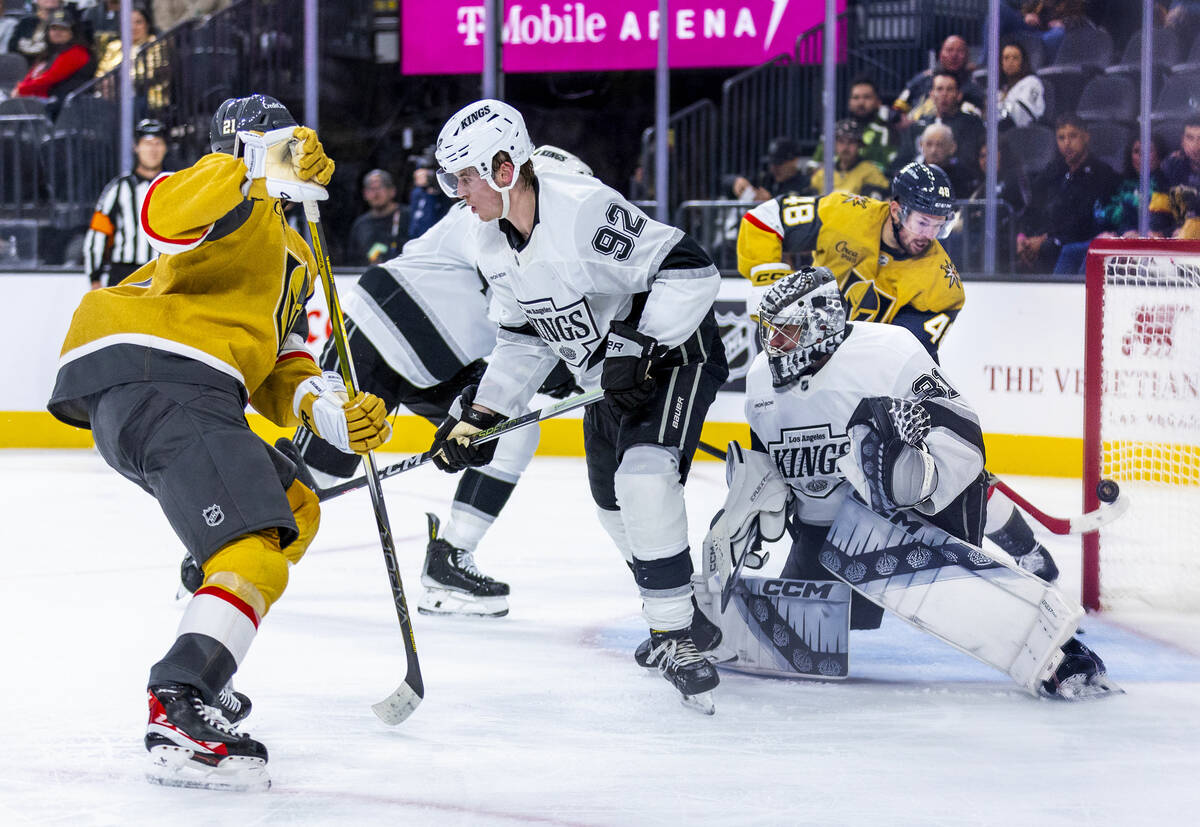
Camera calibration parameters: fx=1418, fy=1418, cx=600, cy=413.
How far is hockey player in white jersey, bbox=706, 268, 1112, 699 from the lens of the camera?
7.99 ft

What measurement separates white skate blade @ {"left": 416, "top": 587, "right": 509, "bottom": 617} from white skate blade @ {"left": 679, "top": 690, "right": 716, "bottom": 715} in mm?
816

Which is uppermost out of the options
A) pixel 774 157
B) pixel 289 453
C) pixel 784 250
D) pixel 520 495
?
pixel 774 157

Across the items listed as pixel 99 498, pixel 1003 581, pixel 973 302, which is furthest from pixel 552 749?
pixel 973 302

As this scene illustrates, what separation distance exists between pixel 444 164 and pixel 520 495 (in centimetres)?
251

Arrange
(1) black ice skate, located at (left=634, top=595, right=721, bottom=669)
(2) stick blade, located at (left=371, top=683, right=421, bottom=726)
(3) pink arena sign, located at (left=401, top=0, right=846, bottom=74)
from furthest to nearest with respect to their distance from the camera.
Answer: (3) pink arena sign, located at (left=401, top=0, right=846, bottom=74) < (1) black ice skate, located at (left=634, top=595, right=721, bottom=669) < (2) stick blade, located at (left=371, top=683, right=421, bottom=726)

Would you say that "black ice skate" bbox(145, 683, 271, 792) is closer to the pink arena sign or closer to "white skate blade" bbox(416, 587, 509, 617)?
"white skate blade" bbox(416, 587, 509, 617)

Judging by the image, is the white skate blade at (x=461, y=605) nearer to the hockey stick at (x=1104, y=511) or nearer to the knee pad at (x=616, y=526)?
the knee pad at (x=616, y=526)

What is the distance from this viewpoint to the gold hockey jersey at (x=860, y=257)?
148 inches

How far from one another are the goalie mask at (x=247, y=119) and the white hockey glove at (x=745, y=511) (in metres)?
1.00

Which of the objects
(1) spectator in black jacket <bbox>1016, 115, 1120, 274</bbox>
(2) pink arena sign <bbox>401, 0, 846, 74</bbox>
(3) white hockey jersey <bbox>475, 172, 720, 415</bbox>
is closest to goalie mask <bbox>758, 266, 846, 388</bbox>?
(3) white hockey jersey <bbox>475, 172, 720, 415</bbox>

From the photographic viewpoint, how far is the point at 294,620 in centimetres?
308

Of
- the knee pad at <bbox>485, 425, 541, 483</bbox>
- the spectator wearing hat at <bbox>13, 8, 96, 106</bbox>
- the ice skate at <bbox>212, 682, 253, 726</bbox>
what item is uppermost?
the spectator wearing hat at <bbox>13, 8, 96, 106</bbox>

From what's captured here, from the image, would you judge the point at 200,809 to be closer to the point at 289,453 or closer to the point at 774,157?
the point at 289,453

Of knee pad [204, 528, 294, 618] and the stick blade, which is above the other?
knee pad [204, 528, 294, 618]
